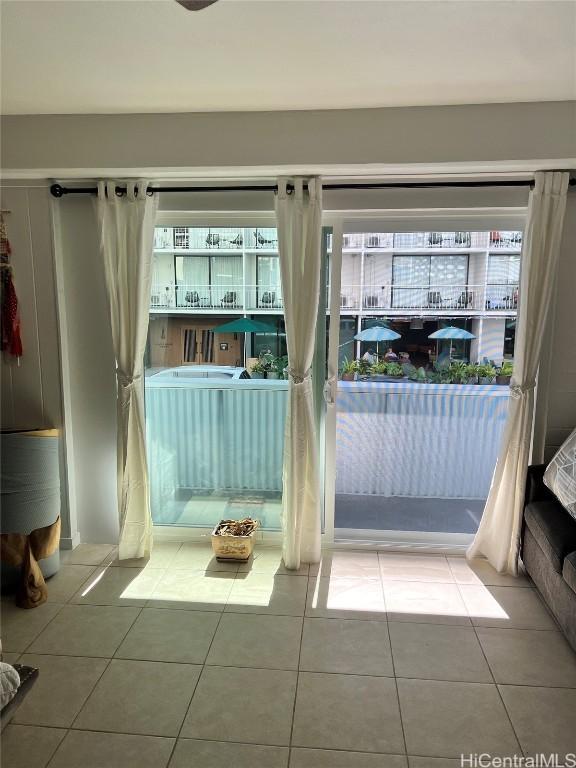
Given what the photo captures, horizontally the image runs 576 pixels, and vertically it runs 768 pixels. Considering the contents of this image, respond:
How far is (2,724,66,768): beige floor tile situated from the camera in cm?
180

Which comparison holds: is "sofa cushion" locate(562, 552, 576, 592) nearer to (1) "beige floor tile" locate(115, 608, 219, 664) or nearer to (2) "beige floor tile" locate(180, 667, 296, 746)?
(2) "beige floor tile" locate(180, 667, 296, 746)

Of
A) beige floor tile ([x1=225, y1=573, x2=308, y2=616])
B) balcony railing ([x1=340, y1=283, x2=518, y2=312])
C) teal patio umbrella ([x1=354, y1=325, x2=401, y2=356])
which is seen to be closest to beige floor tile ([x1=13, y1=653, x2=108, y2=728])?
beige floor tile ([x1=225, y1=573, x2=308, y2=616])

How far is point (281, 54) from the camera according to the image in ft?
6.90

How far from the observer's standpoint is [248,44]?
2.02 meters

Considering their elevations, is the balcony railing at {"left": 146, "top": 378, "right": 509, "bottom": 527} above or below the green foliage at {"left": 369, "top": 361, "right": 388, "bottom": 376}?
below

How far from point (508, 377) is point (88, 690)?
110 inches

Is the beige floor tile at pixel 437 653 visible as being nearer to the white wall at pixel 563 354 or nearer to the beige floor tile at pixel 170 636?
the beige floor tile at pixel 170 636

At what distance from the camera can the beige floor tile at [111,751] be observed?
179cm

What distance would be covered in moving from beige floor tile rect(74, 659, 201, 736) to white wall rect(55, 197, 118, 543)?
130 cm

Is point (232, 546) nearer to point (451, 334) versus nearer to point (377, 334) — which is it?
point (377, 334)

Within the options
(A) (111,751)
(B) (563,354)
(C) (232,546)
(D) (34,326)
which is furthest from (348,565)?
(D) (34,326)

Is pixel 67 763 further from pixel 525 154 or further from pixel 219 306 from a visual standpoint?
pixel 525 154

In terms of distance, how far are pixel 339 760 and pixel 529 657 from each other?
108 centimetres

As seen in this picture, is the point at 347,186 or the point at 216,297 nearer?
the point at 347,186
